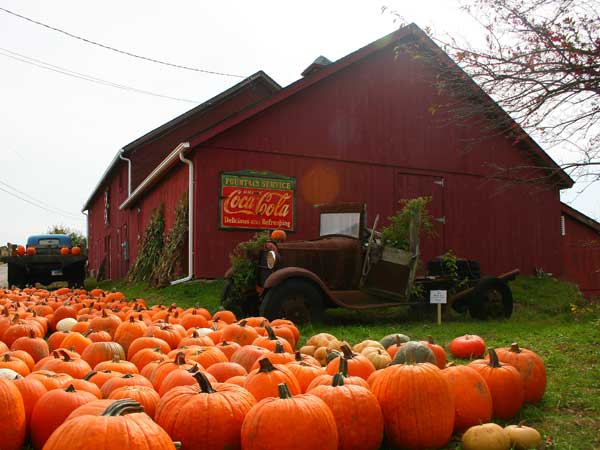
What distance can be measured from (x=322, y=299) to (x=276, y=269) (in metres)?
0.83

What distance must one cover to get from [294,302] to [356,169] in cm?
725

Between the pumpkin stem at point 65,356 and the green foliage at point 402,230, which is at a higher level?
the green foliage at point 402,230

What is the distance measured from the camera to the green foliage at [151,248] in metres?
16.0

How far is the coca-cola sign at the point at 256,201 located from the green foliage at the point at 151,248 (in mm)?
3707

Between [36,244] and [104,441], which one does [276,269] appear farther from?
[36,244]

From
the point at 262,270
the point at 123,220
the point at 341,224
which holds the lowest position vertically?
the point at 262,270

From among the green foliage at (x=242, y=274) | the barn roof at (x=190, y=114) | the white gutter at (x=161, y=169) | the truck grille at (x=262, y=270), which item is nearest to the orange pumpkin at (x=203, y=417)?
the truck grille at (x=262, y=270)

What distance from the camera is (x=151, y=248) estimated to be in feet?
53.5

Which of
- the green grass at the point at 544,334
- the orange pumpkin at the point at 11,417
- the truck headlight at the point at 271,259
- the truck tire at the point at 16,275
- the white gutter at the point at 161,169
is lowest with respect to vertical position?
the green grass at the point at 544,334

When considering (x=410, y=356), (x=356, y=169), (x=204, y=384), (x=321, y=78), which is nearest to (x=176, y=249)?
(x=356, y=169)

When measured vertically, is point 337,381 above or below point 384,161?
below

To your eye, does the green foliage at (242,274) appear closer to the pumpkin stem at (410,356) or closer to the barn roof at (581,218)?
the pumpkin stem at (410,356)

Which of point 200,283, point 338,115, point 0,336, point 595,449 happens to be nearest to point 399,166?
point 338,115

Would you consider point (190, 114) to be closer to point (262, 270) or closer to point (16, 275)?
point (16, 275)
